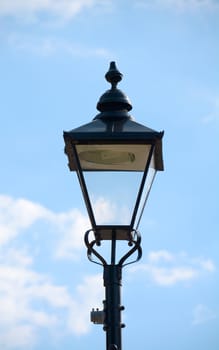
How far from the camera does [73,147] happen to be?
5.30 metres

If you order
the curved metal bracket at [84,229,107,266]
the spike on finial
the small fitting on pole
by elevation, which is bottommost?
the small fitting on pole

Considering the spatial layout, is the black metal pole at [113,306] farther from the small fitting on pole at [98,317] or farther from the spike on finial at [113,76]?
the spike on finial at [113,76]

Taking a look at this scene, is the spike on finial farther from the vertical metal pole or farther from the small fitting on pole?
the small fitting on pole

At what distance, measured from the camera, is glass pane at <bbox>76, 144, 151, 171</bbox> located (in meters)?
5.30

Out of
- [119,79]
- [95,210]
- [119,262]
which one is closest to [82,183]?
[95,210]

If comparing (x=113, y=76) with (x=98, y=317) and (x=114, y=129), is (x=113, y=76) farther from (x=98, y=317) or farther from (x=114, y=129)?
(x=98, y=317)

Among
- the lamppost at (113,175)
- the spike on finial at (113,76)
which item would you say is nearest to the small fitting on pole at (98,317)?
the lamppost at (113,175)

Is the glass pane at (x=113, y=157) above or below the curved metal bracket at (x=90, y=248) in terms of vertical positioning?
above

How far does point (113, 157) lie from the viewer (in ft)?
17.5

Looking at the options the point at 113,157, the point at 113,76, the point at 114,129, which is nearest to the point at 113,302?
the point at 113,157

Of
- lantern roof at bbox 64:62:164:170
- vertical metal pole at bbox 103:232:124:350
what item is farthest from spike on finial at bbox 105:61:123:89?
vertical metal pole at bbox 103:232:124:350

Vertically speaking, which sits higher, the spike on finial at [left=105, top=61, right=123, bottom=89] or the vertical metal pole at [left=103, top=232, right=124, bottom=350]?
the spike on finial at [left=105, top=61, right=123, bottom=89]

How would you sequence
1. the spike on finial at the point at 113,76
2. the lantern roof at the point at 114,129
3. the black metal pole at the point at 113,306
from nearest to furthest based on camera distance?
the black metal pole at the point at 113,306
the lantern roof at the point at 114,129
the spike on finial at the point at 113,76

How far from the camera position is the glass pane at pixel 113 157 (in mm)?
5296
